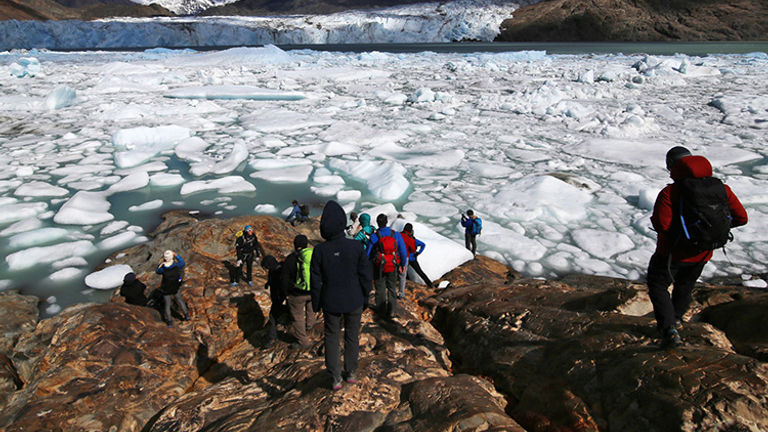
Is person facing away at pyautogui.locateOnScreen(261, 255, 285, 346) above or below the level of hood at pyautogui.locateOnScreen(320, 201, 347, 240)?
below

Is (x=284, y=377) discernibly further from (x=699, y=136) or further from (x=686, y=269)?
(x=699, y=136)

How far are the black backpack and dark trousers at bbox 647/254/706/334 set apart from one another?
0.65 feet

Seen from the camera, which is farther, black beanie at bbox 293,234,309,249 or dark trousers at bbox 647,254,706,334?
black beanie at bbox 293,234,309,249

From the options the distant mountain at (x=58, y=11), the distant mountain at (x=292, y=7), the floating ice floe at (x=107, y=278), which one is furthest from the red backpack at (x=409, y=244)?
the distant mountain at (x=292, y=7)

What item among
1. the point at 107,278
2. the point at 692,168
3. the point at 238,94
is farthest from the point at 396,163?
the point at 238,94

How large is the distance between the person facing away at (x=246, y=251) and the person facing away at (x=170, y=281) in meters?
0.68

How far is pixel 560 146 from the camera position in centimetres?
1117

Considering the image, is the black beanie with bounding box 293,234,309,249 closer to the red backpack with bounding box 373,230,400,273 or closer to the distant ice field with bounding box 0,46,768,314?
the red backpack with bounding box 373,230,400,273

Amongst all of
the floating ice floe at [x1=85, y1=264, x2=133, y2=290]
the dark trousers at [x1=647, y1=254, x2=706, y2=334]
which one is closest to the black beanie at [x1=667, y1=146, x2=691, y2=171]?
the dark trousers at [x1=647, y1=254, x2=706, y2=334]

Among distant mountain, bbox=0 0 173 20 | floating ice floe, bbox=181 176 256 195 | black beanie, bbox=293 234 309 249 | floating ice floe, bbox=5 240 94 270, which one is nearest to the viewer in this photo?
black beanie, bbox=293 234 309 249

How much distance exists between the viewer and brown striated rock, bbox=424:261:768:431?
192 cm

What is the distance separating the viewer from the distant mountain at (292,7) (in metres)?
117

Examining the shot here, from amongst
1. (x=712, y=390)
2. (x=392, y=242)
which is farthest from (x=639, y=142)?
(x=712, y=390)

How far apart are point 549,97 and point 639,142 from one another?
535cm
